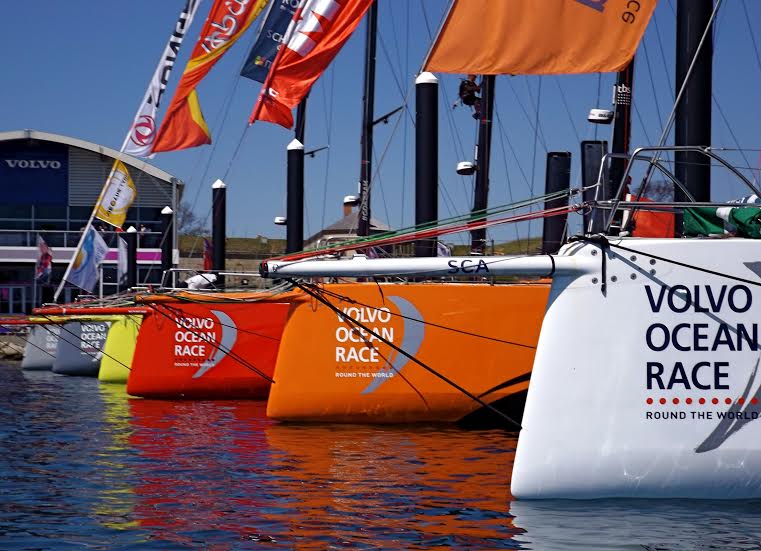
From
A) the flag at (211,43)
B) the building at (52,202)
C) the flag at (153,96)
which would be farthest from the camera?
the building at (52,202)

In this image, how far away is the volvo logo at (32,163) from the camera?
54.5 m

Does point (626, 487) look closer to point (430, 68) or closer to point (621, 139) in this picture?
point (430, 68)

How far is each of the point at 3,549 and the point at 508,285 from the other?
7.29 m

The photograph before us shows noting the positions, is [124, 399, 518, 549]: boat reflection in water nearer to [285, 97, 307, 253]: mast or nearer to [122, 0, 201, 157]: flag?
[285, 97, 307, 253]: mast

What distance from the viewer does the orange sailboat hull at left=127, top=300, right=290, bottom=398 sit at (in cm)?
1795

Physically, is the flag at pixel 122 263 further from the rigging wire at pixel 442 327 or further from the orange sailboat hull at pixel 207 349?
the rigging wire at pixel 442 327

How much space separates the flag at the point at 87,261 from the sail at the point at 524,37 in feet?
69.6

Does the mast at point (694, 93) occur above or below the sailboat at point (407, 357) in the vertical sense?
above

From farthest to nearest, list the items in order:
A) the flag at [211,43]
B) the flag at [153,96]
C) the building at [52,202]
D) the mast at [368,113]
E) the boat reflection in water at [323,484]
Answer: the building at [52,202] < the flag at [153,96] < the flag at [211,43] < the mast at [368,113] < the boat reflection in water at [323,484]

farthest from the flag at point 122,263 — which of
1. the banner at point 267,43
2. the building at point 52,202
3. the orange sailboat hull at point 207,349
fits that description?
the building at point 52,202

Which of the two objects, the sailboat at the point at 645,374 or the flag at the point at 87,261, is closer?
the sailboat at the point at 645,374

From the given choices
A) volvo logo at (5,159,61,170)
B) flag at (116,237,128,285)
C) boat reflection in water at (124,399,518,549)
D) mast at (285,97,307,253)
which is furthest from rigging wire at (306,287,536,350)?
volvo logo at (5,159,61,170)

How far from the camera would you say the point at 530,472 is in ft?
27.1

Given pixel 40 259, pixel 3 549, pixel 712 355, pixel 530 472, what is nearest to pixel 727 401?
pixel 712 355
